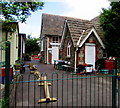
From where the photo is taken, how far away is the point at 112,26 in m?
8.50

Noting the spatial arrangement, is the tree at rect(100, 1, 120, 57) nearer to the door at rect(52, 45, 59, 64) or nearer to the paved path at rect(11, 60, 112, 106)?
the paved path at rect(11, 60, 112, 106)

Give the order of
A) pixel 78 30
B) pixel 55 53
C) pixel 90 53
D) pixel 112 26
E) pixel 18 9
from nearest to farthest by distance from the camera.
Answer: pixel 18 9, pixel 112 26, pixel 90 53, pixel 78 30, pixel 55 53

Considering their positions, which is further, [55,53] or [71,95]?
[55,53]

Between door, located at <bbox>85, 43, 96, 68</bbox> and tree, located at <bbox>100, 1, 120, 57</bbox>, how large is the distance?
1.30 m

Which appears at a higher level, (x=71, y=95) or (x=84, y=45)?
(x=84, y=45)

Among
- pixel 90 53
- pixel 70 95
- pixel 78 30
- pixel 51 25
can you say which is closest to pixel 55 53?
pixel 51 25

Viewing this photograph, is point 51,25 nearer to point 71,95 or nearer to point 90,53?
point 90,53

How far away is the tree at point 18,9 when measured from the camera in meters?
4.09

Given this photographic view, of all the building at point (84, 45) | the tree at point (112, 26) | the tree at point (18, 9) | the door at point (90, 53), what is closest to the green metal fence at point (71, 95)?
the tree at point (18, 9)

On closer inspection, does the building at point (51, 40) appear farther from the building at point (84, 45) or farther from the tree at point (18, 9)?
the tree at point (18, 9)

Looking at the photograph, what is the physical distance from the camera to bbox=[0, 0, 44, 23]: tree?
13.4 ft

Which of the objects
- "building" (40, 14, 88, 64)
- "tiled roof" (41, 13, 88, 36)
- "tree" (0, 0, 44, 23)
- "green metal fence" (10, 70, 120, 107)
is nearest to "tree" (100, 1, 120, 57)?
"green metal fence" (10, 70, 120, 107)

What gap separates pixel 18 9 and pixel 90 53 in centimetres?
748

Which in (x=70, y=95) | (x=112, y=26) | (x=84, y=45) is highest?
(x=112, y=26)
